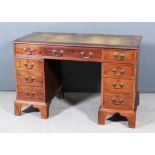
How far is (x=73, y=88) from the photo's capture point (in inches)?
146

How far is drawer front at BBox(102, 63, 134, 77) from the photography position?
107 inches

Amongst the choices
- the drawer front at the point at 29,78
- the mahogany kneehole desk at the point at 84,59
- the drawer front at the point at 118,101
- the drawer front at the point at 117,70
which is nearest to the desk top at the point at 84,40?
the mahogany kneehole desk at the point at 84,59

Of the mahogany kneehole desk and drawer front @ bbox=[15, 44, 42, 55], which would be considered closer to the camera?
the mahogany kneehole desk

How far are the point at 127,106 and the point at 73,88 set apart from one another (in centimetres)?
103

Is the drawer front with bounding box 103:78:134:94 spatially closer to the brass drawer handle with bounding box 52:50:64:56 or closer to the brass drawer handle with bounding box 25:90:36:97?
the brass drawer handle with bounding box 52:50:64:56

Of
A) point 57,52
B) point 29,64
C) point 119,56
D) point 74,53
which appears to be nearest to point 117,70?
point 119,56

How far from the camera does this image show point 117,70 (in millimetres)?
2742

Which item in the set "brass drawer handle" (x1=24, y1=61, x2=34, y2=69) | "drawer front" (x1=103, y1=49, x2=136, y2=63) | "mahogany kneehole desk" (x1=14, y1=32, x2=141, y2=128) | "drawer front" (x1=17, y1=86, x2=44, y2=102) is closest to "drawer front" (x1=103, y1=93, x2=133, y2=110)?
"mahogany kneehole desk" (x1=14, y1=32, x2=141, y2=128)

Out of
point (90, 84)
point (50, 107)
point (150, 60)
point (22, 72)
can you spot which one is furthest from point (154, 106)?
point (22, 72)

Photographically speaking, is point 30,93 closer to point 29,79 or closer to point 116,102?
point 29,79

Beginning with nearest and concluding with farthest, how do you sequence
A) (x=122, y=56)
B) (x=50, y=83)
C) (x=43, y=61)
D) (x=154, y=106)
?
(x=122, y=56), (x=43, y=61), (x=50, y=83), (x=154, y=106)

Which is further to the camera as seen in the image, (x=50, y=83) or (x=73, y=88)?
(x=73, y=88)
